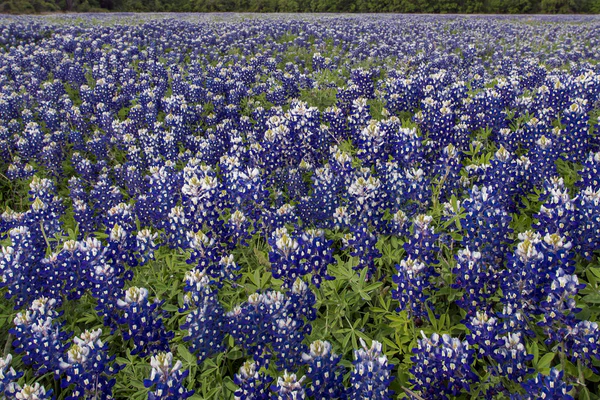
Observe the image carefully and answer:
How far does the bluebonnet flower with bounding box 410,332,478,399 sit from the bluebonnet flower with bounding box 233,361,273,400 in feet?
2.63

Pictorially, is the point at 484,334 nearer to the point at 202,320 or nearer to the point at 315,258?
the point at 315,258

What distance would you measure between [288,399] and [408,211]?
1.84 metres

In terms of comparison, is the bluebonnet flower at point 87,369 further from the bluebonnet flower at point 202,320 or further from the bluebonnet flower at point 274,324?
the bluebonnet flower at point 274,324

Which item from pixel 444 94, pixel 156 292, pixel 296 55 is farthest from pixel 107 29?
pixel 156 292

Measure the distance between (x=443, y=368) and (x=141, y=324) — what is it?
1.70 metres

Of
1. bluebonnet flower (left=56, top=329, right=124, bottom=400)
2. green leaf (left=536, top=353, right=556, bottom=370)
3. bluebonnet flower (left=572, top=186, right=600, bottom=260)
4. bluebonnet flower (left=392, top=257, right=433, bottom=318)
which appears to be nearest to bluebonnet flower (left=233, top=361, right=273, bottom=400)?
bluebonnet flower (left=56, top=329, right=124, bottom=400)

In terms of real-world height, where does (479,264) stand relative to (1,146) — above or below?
above

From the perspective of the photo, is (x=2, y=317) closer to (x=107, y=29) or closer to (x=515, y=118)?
(x=515, y=118)

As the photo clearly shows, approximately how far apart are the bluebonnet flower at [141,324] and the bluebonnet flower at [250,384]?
1.97 ft

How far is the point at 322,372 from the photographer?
228 cm

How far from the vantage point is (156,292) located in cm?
336

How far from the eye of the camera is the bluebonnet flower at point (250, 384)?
90.5 inches

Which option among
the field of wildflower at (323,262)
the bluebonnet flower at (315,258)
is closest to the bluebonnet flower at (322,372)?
the field of wildflower at (323,262)

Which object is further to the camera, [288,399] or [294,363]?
[294,363]
